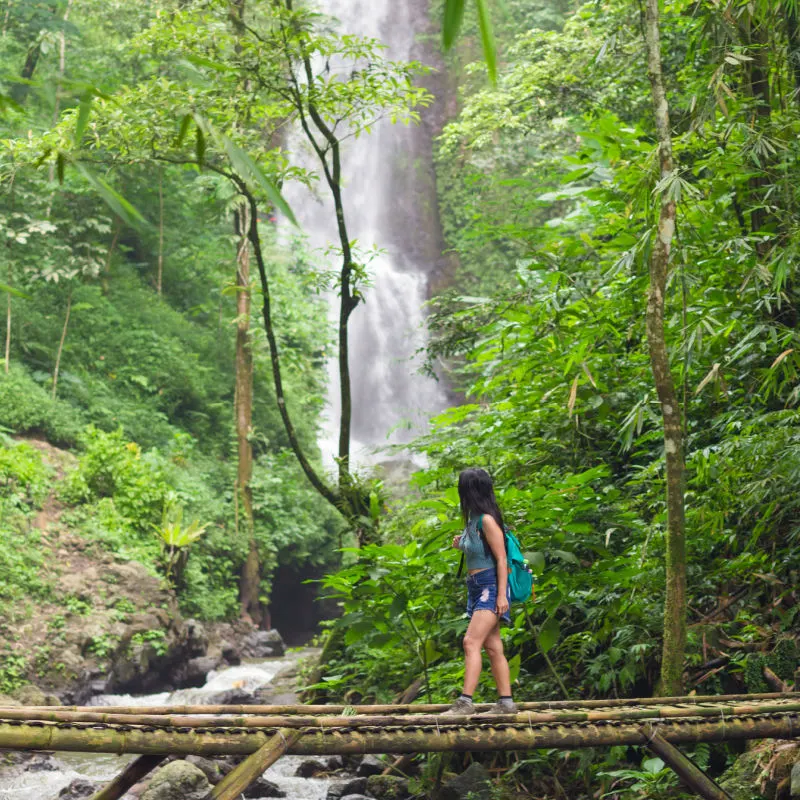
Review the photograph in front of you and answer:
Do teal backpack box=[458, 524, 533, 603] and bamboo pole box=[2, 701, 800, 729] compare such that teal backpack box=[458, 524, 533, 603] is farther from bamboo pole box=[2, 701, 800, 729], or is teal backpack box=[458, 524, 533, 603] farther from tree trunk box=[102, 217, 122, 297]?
tree trunk box=[102, 217, 122, 297]

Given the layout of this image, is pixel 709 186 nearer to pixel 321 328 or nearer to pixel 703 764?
pixel 703 764

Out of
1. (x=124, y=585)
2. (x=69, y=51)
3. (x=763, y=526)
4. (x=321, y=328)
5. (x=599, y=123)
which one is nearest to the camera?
(x=763, y=526)

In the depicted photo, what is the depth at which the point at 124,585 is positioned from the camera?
11.1 metres

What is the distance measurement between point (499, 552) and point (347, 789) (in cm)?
295

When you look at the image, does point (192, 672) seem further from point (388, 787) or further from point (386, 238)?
point (386, 238)

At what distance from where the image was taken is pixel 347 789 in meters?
5.62

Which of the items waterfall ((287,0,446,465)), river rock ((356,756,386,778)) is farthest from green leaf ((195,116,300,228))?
waterfall ((287,0,446,465))

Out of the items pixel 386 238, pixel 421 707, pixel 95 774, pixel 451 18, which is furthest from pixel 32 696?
pixel 386 238

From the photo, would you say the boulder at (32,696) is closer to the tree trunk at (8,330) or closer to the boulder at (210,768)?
the boulder at (210,768)

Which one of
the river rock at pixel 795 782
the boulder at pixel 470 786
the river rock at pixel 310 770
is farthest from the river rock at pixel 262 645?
the river rock at pixel 795 782

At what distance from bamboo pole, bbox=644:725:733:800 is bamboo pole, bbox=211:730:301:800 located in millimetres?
1340

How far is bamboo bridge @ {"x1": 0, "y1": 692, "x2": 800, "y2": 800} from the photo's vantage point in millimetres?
2852

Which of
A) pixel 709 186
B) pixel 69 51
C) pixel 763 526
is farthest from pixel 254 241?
pixel 69 51

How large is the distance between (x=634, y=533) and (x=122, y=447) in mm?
9867
